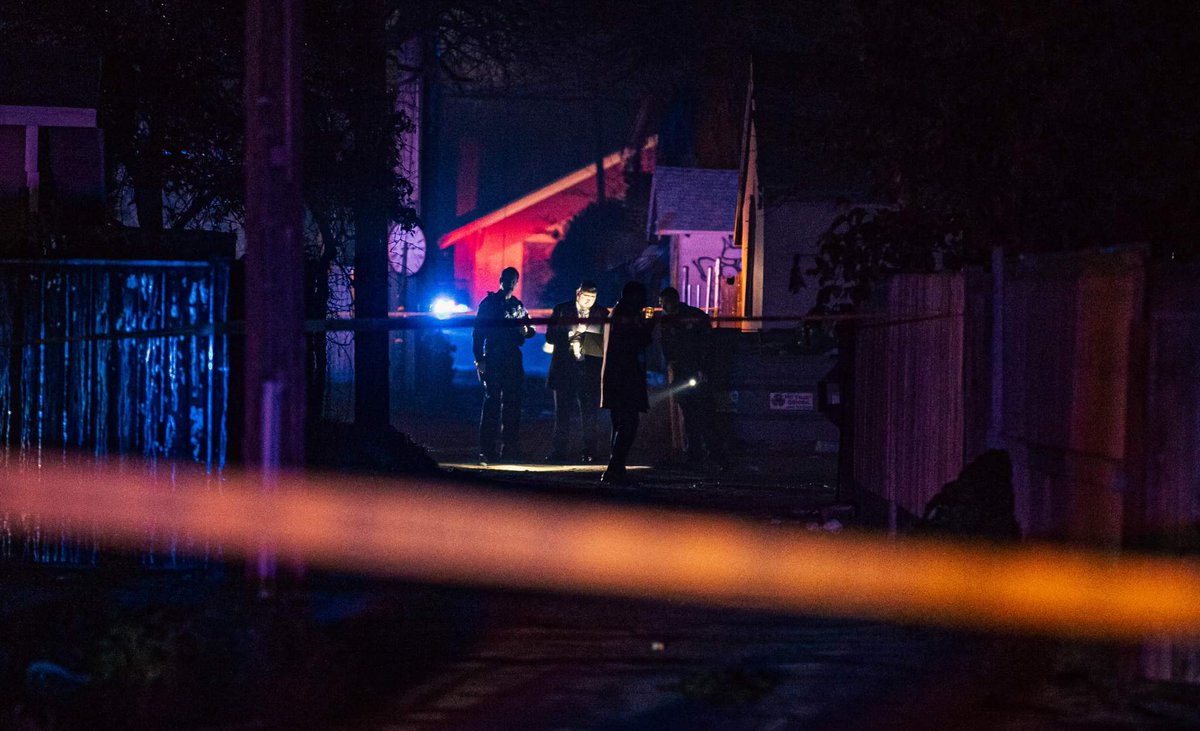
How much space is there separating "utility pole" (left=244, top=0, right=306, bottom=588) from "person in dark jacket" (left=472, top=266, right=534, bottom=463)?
887cm

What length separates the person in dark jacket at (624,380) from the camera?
14.1m

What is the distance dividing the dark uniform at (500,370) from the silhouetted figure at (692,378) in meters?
1.61

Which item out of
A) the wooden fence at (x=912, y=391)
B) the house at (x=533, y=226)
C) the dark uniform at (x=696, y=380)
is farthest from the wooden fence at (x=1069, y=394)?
the house at (x=533, y=226)

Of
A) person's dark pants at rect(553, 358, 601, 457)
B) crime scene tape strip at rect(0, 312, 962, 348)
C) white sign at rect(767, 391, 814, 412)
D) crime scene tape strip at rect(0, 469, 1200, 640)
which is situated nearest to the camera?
crime scene tape strip at rect(0, 469, 1200, 640)

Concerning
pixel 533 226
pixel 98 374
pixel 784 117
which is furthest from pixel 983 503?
pixel 533 226

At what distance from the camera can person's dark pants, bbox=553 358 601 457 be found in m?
16.5

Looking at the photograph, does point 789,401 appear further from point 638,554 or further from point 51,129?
point 51,129

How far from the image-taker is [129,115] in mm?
14430

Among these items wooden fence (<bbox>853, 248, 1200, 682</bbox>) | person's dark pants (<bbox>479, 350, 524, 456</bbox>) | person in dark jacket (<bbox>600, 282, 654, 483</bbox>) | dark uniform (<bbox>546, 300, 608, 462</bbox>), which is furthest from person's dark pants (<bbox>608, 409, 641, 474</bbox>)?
wooden fence (<bbox>853, 248, 1200, 682</bbox>)

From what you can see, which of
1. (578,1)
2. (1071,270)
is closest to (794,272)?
(1071,270)

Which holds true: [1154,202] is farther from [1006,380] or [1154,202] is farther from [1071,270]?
[1071,270]

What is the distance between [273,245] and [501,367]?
9.57 meters

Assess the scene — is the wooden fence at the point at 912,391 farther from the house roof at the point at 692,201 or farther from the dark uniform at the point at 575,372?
the house roof at the point at 692,201

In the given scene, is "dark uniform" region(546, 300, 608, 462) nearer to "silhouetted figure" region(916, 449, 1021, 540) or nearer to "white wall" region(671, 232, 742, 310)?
"silhouetted figure" region(916, 449, 1021, 540)
